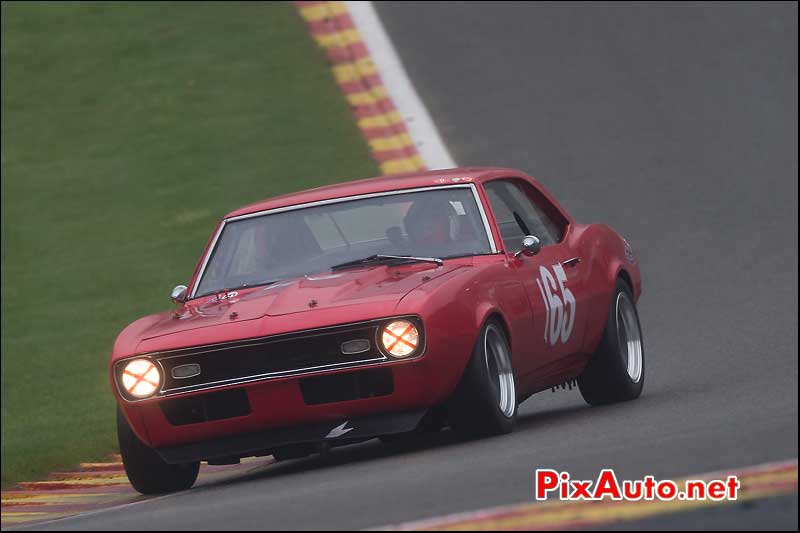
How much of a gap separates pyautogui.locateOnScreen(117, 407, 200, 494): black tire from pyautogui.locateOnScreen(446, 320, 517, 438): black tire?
1210 millimetres

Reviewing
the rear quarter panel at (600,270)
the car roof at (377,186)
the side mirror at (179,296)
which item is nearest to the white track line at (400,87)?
the rear quarter panel at (600,270)

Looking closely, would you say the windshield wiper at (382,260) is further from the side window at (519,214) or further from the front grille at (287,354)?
the front grille at (287,354)

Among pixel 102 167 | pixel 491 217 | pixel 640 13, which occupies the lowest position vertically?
pixel 491 217

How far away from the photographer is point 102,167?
672 inches

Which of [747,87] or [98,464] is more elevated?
[747,87]

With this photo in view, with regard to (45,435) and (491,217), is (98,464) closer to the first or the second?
(45,435)

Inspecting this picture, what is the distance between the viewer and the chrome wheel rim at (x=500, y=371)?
23.3ft

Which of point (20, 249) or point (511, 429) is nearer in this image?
point (511, 429)

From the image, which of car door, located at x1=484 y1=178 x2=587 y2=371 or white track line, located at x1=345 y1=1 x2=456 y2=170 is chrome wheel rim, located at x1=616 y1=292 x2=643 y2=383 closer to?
car door, located at x1=484 y1=178 x2=587 y2=371

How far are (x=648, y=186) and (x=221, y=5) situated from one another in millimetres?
8308

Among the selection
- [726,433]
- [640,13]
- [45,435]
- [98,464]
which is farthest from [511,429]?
[640,13]

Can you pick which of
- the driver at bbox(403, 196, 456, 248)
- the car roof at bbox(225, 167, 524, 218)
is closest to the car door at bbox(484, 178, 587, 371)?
the car roof at bbox(225, 167, 524, 218)

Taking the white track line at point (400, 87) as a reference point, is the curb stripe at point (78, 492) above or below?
below

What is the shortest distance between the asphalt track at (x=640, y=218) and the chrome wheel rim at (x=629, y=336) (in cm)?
19
